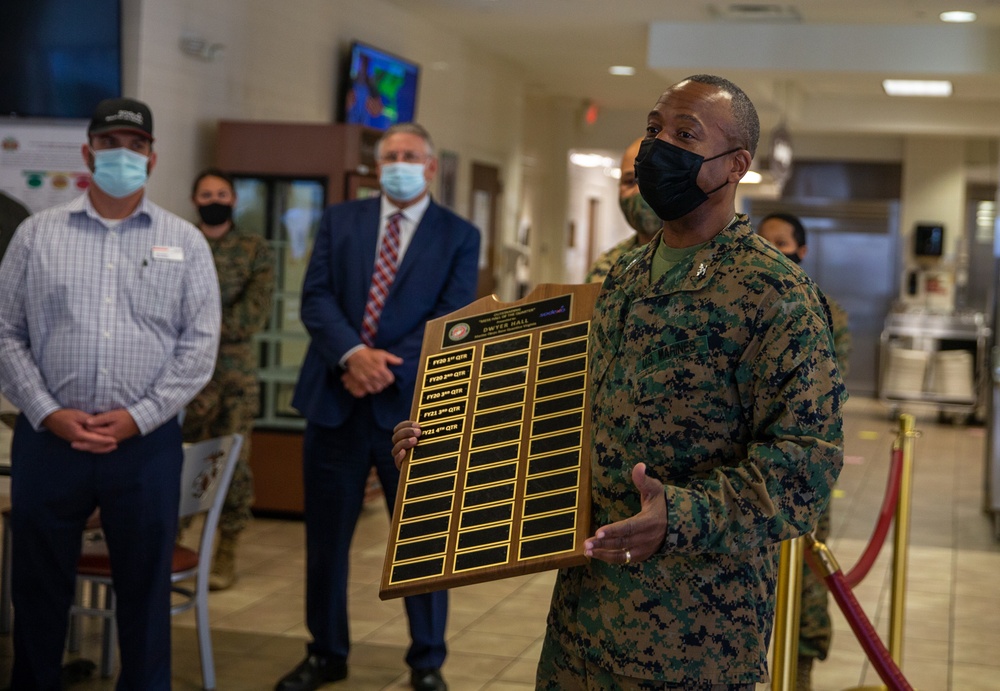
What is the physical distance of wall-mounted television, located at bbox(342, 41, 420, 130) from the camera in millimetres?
8281

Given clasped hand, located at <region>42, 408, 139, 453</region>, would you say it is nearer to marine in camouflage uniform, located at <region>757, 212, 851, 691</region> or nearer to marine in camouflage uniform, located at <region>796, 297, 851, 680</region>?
marine in camouflage uniform, located at <region>757, 212, 851, 691</region>

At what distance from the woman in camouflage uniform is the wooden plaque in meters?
3.34

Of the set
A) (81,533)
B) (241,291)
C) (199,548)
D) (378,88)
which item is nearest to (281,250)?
(241,291)

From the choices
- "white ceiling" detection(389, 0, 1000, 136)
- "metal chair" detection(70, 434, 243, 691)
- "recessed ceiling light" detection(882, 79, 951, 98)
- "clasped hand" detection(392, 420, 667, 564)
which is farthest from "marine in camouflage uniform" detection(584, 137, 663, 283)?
"recessed ceiling light" detection(882, 79, 951, 98)

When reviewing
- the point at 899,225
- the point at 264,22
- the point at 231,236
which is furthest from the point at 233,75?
the point at 899,225

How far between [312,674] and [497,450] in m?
2.26

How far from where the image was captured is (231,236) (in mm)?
5500

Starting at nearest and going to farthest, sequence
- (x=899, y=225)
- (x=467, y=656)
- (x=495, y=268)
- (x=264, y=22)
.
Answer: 1. (x=467, y=656)
2. (x=264, y=22)
3. (x=495, y=268)
4. (x=899, y=225)

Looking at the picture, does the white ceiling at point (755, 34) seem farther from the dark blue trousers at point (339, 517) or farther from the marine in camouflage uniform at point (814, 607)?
the dark blue trousers at point (339, 517)

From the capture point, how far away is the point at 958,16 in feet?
28.2

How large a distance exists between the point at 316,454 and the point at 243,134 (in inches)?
128

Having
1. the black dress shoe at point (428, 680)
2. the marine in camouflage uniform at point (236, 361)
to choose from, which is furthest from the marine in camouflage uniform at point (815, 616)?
the marine in camouflage uniform at point (236, 361)

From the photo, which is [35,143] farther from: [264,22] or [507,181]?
[507,181]

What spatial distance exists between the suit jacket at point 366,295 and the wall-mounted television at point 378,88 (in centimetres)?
439
